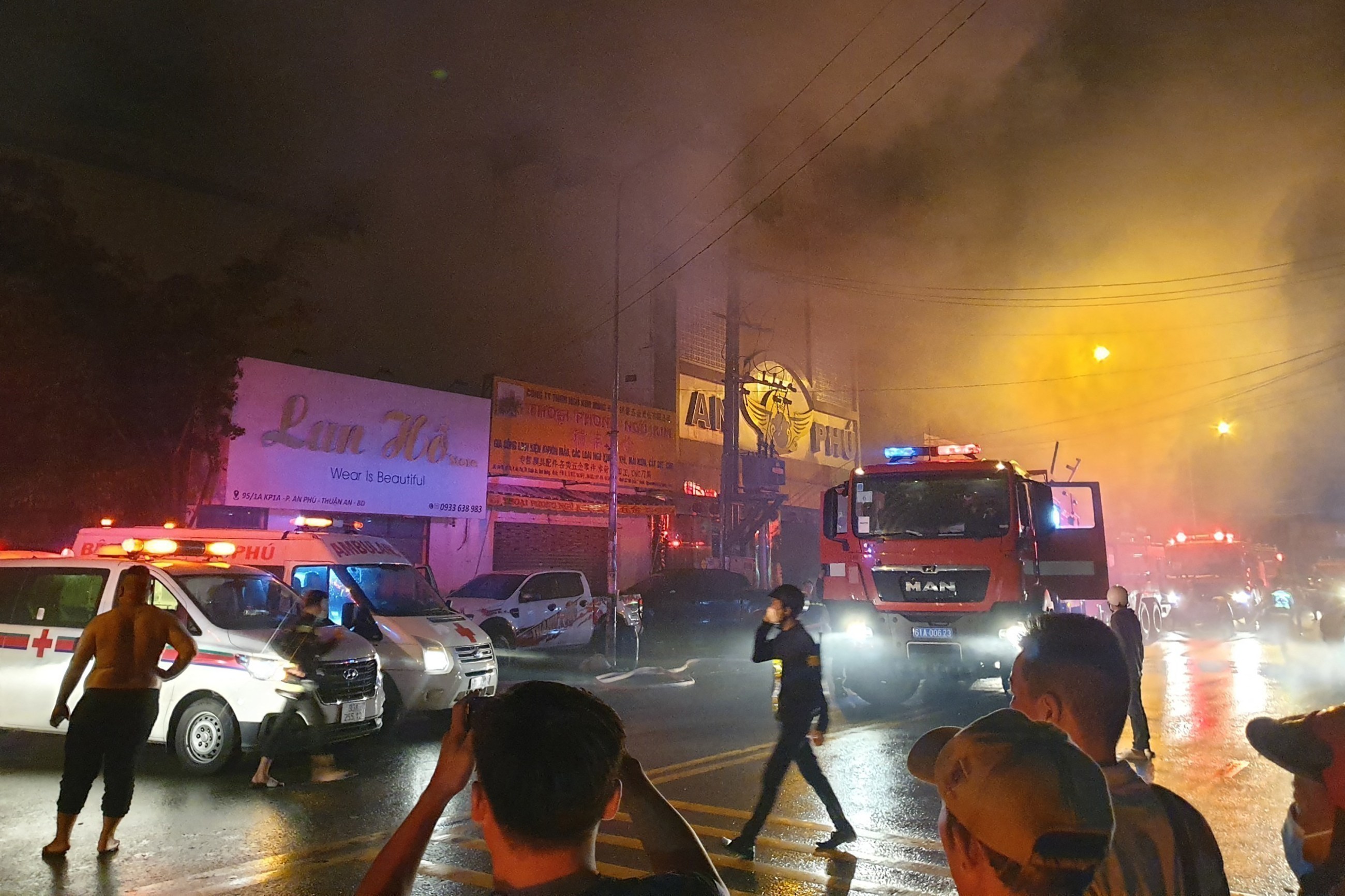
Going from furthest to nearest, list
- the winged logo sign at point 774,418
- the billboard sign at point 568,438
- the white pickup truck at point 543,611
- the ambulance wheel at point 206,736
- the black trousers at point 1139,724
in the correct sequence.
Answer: the winged logo sign at point 774,418 < the billboard sign at point 568,438 < the white pickup truck at point 543,611 < the black trousers at point 1139,724 < the ambulance wheel at point 206,736

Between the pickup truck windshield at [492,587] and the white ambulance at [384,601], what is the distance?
505 centimetres

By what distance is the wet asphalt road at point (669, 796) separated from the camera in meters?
4.93

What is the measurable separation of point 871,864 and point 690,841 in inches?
148

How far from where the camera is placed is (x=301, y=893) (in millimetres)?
4645

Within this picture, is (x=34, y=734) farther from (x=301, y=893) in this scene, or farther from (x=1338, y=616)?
(x=1338, y=616)

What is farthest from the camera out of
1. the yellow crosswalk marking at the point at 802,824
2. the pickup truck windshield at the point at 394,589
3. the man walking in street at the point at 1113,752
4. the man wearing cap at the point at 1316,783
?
the pickup truck windshield at the point at 394,589

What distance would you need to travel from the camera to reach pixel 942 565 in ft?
34.3

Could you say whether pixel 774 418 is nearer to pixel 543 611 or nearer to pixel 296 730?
pixel 543 611

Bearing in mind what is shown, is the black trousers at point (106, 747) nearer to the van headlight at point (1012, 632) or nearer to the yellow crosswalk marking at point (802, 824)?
the yellow crosswalk marking at point (802, 824)

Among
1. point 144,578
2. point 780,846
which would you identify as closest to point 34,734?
point 144,578

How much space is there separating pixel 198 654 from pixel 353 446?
10.3 meters

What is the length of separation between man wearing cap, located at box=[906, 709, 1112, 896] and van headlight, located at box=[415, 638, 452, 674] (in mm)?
8208

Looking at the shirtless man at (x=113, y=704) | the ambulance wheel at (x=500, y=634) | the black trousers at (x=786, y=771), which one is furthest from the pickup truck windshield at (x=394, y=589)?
the black trousers at (x=786, y=771)

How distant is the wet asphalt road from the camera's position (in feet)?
16.2
